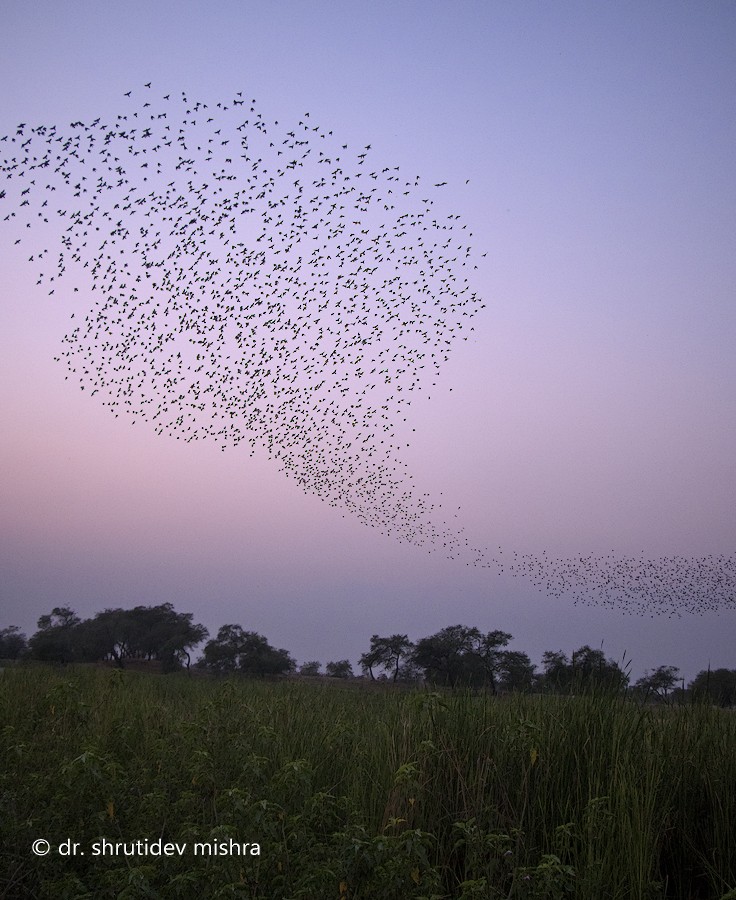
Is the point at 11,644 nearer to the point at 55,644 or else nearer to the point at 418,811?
the point at 55,644

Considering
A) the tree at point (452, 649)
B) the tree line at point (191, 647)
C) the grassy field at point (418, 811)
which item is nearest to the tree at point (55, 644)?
the tree line at point (191, 647)

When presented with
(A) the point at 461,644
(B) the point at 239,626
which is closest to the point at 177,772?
(A) the point at 461,644

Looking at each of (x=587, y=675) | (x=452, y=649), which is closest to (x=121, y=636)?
(x=452, y=649)

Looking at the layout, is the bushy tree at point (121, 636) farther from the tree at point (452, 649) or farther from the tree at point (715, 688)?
the tree at point (715, 688)

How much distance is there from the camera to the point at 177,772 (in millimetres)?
9172

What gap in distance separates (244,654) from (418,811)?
41.7 m

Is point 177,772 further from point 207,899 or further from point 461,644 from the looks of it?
point 461,644

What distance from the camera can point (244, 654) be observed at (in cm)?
4778

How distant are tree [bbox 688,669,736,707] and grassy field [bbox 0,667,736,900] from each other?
0.32 m

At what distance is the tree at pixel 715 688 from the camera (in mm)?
9055

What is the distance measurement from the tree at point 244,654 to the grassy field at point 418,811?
124ft

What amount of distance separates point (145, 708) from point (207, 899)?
26.9 feet

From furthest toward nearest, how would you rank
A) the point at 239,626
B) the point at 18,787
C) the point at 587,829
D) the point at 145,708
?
the point at 239,626 < the point at 145,708 < the point at 18,787 < the point at 587,829

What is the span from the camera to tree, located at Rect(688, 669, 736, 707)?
9.05m
